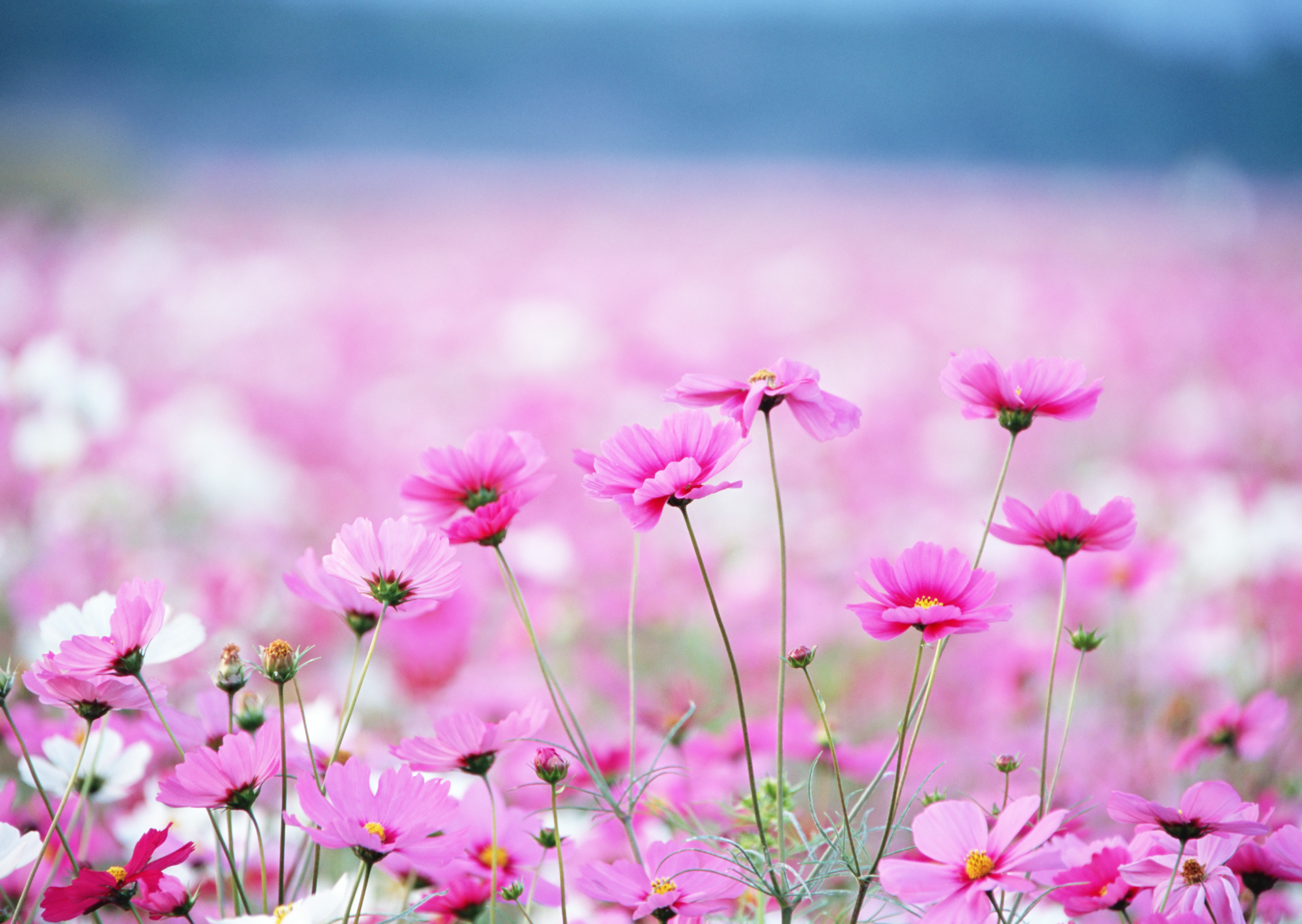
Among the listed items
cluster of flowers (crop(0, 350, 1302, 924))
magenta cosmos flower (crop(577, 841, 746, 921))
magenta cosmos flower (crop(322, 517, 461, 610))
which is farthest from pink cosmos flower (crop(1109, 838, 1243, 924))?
magenta cosmos flower (crop(322, 517, 461, 610))

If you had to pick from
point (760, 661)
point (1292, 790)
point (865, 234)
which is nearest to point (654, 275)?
point (865, 234)

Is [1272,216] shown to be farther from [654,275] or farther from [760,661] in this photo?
[760,661]

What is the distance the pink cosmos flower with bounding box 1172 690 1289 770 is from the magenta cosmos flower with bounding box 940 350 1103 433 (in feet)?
0.77

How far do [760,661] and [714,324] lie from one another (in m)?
1.72

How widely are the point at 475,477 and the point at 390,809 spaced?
0.39 ft

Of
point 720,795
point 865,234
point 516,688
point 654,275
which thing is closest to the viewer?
point 720,795

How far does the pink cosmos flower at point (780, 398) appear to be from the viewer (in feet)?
1.04

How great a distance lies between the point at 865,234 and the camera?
205 inches

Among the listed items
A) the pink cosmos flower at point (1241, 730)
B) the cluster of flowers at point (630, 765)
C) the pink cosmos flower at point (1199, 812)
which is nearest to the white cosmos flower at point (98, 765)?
the cluster of flowers at point (630, 765)

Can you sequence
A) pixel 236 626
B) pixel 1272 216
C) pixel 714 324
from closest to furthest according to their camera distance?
pixel 236 626 → pixel 714 324 → pixel 1272 216

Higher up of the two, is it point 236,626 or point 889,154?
point 889,154

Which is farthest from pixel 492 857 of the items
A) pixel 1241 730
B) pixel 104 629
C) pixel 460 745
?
pixel 1241 730

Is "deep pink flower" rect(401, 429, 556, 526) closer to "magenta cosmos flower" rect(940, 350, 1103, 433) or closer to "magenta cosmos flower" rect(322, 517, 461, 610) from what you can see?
"magenta cosmos flower" rect(322, 517, 461, 610)

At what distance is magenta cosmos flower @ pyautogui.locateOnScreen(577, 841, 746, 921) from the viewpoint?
0.31 m
